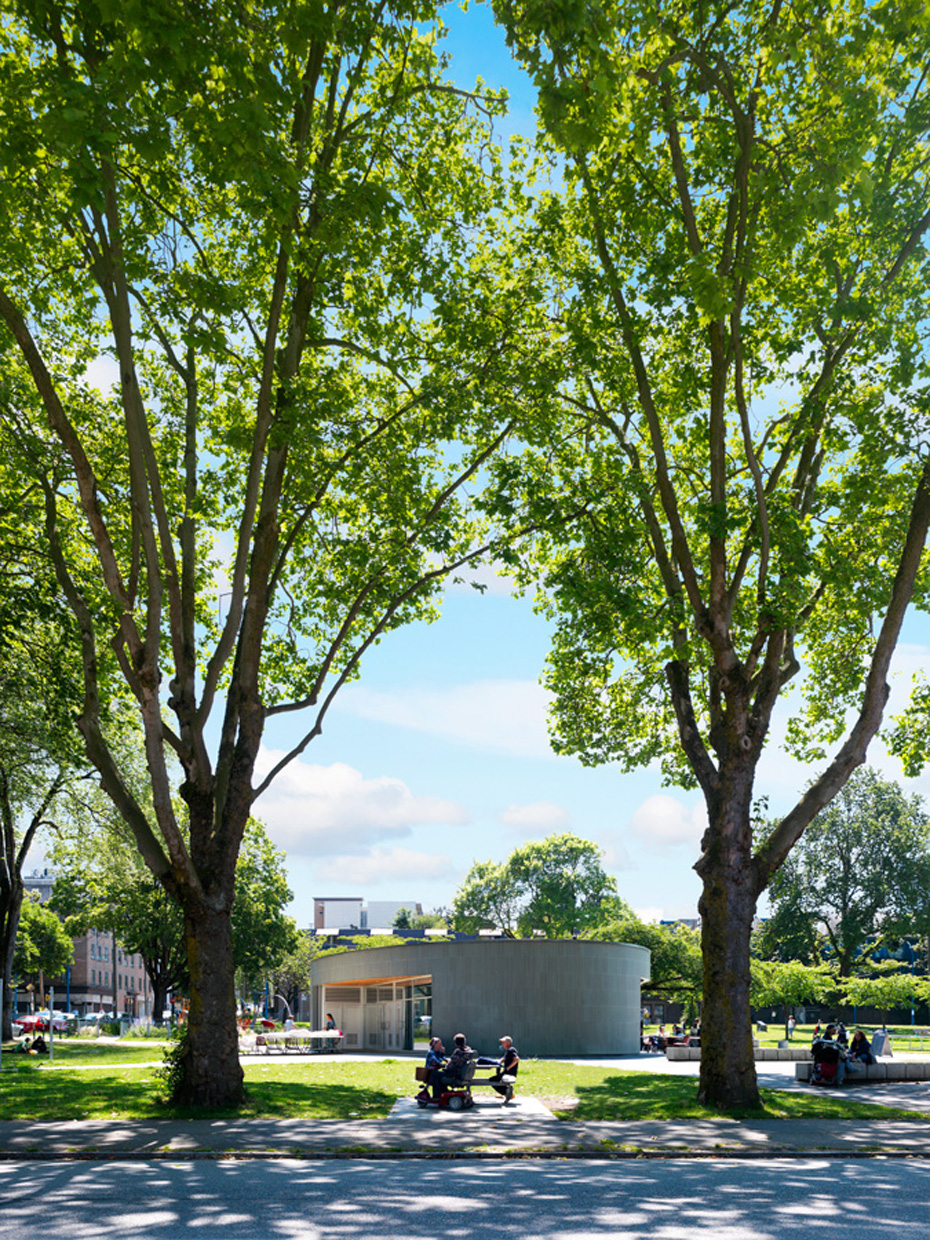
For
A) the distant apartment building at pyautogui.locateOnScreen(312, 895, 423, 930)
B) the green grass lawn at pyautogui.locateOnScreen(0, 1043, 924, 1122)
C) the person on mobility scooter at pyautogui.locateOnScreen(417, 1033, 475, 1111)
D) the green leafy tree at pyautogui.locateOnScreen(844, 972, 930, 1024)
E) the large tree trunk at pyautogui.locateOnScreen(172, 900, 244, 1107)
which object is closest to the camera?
the large tree trunk at pyautogui.locateOnScreen(172, 900, 244, 1107)

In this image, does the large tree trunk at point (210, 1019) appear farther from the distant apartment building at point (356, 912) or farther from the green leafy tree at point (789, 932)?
the distant apartment building at point (356, 912)

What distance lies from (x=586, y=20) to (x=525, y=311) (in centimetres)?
975

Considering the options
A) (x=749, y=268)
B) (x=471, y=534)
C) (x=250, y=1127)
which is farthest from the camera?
(x=471, y=534)

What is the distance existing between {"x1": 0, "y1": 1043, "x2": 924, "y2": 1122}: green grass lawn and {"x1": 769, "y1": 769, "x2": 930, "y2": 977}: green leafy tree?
5420 centimetres

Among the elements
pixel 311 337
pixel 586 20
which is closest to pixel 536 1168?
pixel 586 20

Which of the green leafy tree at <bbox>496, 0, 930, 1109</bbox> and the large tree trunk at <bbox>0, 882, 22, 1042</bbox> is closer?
the green leafy tree at <bbox>496, 0, 930, 1109</bbox>

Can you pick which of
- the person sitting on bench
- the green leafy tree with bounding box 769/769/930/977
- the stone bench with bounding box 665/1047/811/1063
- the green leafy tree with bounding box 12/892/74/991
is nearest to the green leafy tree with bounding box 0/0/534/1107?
the person sitting on bench

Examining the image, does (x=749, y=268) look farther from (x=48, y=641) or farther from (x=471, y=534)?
(x=48, y=641)

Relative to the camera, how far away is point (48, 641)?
24156 mm

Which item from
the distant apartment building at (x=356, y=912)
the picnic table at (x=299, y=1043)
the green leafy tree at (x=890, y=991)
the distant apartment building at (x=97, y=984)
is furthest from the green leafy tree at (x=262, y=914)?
the distant apartment building at (x=356, y=912)

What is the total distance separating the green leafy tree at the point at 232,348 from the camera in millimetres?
12758

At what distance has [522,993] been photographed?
1464 inches

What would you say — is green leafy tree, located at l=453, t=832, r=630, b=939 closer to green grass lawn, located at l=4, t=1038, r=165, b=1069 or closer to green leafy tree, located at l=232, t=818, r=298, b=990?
green leafy tree, located at l=232, t=818, r=298, b=990

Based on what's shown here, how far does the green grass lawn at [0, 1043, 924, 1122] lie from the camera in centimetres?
A: 1702
